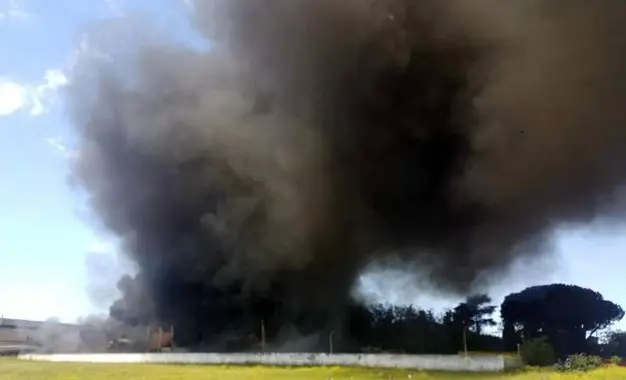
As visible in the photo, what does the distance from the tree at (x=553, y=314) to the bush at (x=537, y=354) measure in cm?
1216

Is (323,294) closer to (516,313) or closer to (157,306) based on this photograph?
(516,313)

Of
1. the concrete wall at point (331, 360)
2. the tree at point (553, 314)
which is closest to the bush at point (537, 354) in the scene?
the concrete wall at point (331, 360)

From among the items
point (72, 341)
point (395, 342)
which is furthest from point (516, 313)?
point (72, 341)

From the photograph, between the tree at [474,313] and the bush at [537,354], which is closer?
the bush at [537,354]

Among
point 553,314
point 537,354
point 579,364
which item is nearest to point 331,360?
point 537,354

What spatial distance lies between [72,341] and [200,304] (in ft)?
63.9

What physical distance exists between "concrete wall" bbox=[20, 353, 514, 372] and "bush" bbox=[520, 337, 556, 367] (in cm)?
121

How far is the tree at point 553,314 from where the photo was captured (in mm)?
46656

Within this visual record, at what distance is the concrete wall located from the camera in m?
32.2

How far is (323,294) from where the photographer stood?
161 feet

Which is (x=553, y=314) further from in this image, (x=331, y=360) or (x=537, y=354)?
(x=331, y=360)

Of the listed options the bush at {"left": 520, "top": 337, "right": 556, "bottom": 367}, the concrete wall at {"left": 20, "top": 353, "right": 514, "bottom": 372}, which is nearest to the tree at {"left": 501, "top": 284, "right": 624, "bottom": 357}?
the bush at {"left": 520, "top": 337, "right": 556, "bottom": 367}

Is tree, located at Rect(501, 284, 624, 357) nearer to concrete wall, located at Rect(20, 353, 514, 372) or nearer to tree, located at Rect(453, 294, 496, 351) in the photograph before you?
tree, located at Rect(453, 294, 496, 351)

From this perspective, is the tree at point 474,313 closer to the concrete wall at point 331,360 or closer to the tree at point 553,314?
the tree at point 553,314
